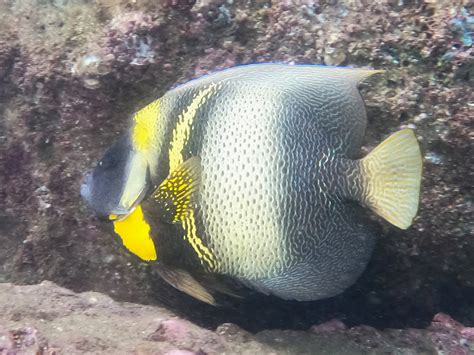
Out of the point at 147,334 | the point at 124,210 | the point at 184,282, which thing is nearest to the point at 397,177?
the point at 184,282

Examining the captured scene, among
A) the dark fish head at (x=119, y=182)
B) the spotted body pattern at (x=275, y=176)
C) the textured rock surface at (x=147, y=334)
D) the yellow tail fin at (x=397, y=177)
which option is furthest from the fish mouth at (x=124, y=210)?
the yellow tail fin at (x=397, y=177)

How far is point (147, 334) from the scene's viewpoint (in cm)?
162

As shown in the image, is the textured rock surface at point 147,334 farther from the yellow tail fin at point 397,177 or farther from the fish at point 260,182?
the yellow tail fin at point 397,177

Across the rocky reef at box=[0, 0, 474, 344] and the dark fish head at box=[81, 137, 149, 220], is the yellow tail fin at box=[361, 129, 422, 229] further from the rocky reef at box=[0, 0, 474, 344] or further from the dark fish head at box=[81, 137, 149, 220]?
the dark fish head at box=[81, 137, 149, 220]

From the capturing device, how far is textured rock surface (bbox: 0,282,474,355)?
4.75 ft

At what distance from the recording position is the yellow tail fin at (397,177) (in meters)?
1.37

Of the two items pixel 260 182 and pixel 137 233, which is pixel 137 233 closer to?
pixel 137 233

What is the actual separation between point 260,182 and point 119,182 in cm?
45

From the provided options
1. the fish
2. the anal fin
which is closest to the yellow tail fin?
the fish

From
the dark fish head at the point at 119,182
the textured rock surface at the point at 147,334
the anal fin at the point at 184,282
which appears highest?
the dark fish head at the point at 119,182

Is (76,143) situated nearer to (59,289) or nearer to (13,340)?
(59,289)

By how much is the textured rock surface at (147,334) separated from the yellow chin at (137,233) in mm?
280

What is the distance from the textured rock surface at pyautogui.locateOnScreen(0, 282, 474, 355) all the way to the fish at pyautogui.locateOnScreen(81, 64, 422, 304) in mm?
196

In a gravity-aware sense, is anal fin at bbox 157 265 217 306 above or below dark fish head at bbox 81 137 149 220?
below
